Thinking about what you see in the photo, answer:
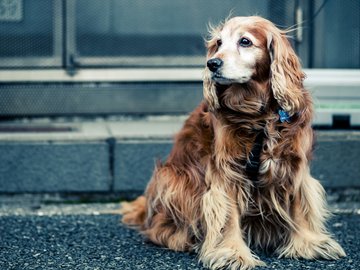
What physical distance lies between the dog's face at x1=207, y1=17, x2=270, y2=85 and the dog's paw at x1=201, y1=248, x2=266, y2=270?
33.3 inches

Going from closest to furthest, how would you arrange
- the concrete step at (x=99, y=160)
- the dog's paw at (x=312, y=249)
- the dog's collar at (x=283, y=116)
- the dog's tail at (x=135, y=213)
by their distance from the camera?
the dog's collar at (x=283, y=116) < the dog's paw at (x=312, y=249) < the dog's tail at (x=135, y=213) < the concrete step at (x=99, y=160)

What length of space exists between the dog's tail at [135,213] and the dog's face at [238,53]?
1202 mm

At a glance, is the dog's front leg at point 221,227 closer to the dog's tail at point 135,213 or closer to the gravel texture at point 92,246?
the gravel texture at point 92,246

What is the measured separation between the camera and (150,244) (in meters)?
4.73

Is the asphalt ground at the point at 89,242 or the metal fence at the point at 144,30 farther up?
the metal fence at the point at 144,30

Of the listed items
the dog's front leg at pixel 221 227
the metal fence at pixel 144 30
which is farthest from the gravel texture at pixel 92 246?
the metal fence at pixel 144 30

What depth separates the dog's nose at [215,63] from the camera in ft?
13.6

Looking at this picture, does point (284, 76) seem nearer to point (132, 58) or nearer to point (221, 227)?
point (221, 227)

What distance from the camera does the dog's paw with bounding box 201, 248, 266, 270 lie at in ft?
13.9

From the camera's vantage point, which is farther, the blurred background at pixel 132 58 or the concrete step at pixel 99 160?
the blurred background at pixel 132 58

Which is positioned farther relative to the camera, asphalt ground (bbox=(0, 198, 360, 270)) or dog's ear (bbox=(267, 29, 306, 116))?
asphalt ground (bbox=(0, 198, 360, 270))

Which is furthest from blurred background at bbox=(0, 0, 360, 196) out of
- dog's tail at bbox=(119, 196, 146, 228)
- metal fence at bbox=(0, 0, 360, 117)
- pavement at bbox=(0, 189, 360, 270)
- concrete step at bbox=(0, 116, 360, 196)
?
dog's tail at bbox=(119, 196, 146, 228)

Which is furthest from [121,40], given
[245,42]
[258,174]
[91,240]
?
[258,174]

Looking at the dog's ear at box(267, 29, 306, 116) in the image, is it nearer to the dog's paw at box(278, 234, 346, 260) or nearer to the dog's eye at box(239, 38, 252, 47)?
the dog's eye at box(239, 38, 252, 47)
